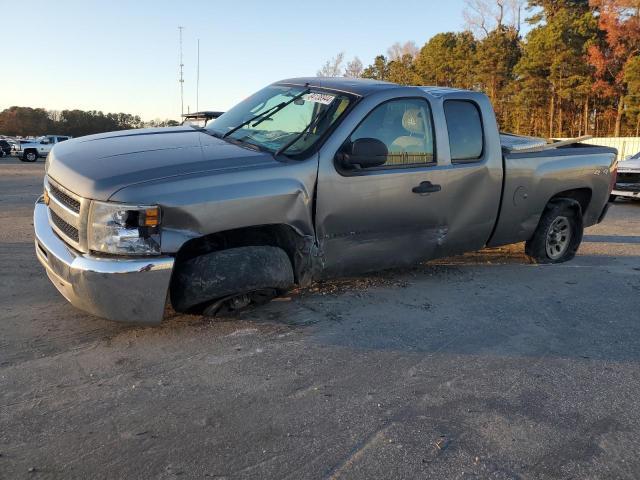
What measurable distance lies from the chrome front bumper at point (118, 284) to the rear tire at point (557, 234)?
4284 millimetres

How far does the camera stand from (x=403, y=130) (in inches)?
183

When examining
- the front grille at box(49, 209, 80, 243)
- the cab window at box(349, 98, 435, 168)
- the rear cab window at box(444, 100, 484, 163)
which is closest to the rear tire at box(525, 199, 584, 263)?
the rear cab window at box(444, 100, 484, 163)

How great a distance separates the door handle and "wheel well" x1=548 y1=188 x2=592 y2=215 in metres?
2.19

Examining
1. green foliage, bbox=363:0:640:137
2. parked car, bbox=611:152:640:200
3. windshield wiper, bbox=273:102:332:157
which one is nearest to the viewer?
windshield wiper, bbox=273:102:332:157

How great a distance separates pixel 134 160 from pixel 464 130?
2949mm

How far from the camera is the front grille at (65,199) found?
3525 mm

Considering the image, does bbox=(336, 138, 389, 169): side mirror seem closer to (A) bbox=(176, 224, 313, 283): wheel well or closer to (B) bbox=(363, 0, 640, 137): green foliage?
(A) bbox=(176, 224, 313, 283): wheel well

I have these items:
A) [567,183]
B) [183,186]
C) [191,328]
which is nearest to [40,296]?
[191,328]

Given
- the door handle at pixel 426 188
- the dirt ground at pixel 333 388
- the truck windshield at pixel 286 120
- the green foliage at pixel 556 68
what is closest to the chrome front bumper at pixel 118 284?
the dirt ground at pixel 333 388

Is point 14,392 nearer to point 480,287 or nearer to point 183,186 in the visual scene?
point 183,186

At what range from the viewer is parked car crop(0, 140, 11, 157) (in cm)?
4047

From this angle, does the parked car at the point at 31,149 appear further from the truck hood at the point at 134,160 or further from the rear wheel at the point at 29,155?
the truck hood at the point at 134,160

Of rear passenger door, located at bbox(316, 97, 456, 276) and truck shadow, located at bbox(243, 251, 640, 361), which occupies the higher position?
rear passenger door, located at bbox(316, 97, 456, 276)

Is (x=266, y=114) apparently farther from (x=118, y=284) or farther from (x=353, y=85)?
(x=118, y=284)
